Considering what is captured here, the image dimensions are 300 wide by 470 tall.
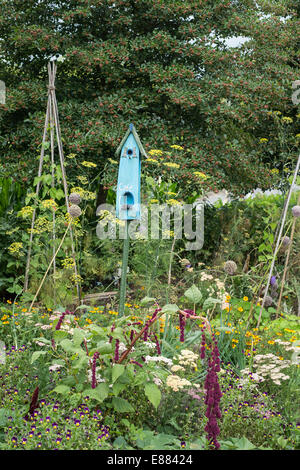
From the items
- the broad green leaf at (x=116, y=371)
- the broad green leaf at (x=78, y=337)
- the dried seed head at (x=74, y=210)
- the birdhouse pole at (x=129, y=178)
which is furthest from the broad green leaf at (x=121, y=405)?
the dried seed head at (x=74, y=210)

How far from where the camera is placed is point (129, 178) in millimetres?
3889

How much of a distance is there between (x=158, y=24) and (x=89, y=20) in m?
0.90

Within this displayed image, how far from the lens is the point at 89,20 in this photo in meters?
6.26

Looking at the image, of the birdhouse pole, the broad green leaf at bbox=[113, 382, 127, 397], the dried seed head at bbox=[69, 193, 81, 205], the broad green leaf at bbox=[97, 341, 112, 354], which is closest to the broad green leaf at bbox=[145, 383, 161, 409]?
the broad green leaf at bbox=[113, 382, 127, 397]

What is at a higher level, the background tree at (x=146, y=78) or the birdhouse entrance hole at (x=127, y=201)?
the background tree at (x=146, y=78)

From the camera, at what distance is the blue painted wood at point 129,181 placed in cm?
386

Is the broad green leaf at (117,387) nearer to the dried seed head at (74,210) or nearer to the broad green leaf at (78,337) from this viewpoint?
the broad green leaf at (78,337)

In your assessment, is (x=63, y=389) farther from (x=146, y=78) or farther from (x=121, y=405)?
(x=146, y=78)

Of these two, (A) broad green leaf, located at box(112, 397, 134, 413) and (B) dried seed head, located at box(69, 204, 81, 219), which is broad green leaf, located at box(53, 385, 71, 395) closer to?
(A) broad green leaf, located at box(112, 397, 134, 413)

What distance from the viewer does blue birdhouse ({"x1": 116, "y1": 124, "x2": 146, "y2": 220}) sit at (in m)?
3.85
